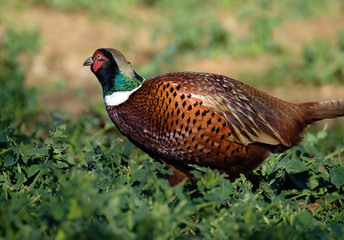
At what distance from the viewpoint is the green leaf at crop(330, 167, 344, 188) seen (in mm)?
3617

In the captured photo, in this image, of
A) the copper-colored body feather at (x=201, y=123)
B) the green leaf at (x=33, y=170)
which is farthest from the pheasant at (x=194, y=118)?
the green leaf at (x=33, y=170)

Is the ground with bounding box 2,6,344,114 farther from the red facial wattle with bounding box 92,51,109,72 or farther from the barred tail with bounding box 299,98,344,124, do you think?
the barred tail with bounding box 299,98,344,124

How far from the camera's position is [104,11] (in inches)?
372

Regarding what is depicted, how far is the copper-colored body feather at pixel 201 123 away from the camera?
11.4 ft

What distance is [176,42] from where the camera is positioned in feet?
27.3

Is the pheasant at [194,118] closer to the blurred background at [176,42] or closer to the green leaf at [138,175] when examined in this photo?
the green leaf at [138,175]

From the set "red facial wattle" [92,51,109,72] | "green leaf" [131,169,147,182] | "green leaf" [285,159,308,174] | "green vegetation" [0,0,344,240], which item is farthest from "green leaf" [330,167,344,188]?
"red facial wattle" [92,51,109,72]

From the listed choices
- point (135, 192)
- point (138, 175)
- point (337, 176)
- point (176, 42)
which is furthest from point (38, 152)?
point (176, 42)

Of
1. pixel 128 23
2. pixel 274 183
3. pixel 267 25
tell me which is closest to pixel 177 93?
pixel 274 183

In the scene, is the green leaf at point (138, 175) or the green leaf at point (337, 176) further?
the green leaf at point (337, 176)

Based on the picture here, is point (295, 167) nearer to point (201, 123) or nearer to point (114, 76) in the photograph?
point (201, 123)

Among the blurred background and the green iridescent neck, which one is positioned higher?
the green iridescent neck

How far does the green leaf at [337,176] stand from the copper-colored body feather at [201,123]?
1.11 feet

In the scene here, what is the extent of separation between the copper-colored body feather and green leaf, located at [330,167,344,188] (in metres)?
0.34
